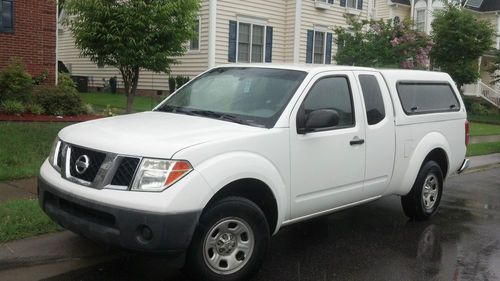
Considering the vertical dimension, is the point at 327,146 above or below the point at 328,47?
below

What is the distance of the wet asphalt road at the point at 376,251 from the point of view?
4816mm

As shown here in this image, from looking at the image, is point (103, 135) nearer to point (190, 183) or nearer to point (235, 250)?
point (190, 183)

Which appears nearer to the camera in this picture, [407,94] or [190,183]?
[190,183]

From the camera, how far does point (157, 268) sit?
15.8ft

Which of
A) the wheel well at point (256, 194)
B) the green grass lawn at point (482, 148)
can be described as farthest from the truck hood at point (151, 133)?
the green grass lawn at point (482, 148)

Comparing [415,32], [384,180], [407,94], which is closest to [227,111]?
[384,180]

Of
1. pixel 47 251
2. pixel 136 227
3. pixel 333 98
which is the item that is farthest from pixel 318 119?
pixel 47 251

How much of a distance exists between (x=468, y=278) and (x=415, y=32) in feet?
34.1

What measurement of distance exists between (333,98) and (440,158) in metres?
2.38

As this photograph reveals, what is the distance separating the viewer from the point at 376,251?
564cm

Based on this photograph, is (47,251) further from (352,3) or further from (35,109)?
(352,3)

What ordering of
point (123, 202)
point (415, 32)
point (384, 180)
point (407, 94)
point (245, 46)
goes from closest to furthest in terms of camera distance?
point (123, 202)
point (384, 180)
point (407, 94)
point (415, 32)
point (245, 46)

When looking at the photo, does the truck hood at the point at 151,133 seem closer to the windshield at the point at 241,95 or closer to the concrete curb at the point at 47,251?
the windshield at the point at 241,95

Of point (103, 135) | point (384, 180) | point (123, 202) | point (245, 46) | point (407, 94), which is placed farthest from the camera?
point (245, 46)
